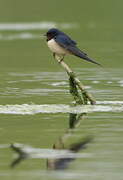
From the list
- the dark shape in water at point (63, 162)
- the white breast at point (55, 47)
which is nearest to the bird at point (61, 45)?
the white breast at point (55, 47)

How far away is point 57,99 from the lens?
13586mm

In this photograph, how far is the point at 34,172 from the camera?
28.0 ft

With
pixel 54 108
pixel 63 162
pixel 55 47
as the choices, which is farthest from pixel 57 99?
pixel 63 162

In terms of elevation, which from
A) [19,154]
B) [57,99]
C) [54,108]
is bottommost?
[57,99]

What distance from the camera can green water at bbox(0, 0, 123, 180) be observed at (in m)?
8.81

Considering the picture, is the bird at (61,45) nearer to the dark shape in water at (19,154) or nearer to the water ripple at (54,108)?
the water ripple at (54,108)

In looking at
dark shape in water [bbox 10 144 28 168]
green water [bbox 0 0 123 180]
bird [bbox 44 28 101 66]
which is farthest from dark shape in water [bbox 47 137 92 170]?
bird [bbox 44 28 101 66]

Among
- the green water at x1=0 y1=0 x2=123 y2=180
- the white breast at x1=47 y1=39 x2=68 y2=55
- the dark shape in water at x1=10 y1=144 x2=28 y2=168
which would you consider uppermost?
the white breast at x1=47 y1=39 x2=68 y2=55

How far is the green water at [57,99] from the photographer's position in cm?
881

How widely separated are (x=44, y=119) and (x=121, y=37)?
13.5 meters

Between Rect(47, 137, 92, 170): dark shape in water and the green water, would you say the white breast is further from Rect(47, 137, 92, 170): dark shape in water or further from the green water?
Rect(47, 137, 92, 170): dark shape in water

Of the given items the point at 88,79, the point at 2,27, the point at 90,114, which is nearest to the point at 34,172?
the point at 90,114

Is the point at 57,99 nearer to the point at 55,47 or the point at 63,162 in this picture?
the point at 55,47

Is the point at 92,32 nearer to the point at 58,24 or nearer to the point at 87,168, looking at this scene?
the point at 58,24
